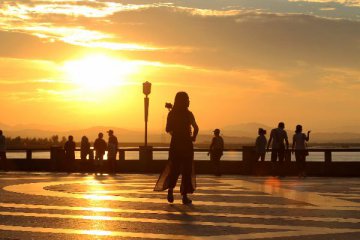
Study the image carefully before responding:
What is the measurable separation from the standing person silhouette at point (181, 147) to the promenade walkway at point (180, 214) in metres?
0.46

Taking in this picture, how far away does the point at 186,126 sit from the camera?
15.3 m

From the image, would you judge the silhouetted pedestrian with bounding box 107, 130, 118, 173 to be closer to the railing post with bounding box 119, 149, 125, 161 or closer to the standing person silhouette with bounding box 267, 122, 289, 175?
the railing post with bounding box 119, 149, 125, 161

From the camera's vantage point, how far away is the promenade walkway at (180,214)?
34.2ft

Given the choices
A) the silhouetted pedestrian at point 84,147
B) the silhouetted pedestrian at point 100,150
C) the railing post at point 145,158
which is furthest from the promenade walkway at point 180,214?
the silhouetted pedestrian at point 84,147

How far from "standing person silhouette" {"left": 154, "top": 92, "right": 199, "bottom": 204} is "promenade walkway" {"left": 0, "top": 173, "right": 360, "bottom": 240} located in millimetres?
460

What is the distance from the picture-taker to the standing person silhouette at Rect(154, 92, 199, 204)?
1510 centimetres

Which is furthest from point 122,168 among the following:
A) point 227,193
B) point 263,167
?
point 227,193

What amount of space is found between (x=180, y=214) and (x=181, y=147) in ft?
8.14

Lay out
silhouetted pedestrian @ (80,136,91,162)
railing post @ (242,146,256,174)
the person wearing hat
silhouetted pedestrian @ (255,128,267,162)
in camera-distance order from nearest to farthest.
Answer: silhouetted pedestrian @ (255,128,267,162), the person wearing hat, railing post @ (242,146,256,174), silhouetted pedestrian @ (80,136,91,162)

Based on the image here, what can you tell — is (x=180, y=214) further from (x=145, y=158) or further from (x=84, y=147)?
(x=84, y=147)

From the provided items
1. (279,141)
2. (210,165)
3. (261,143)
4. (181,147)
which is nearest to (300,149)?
(279,141)

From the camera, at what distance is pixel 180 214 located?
12.9 m

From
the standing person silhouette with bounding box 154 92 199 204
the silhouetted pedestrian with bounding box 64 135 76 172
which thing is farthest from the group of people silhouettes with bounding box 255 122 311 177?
the standing person silhouette with bounding box 154 92 199 204

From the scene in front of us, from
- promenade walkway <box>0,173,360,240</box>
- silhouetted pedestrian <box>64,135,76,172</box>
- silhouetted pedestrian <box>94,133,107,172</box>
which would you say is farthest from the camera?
silhouetted pedestrian <box>64,135,76,172</box>
